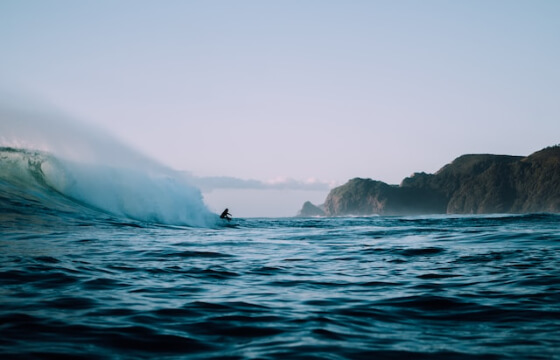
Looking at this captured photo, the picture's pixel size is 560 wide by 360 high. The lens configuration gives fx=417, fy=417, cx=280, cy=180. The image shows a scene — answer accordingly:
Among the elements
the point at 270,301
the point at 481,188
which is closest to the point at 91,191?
the point at 270,301

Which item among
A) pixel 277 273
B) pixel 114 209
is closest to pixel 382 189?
pixel 114 209

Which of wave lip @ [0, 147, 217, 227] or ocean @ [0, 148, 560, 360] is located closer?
ocean @ [0, 148, 560, 360]

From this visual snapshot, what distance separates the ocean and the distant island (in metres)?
143

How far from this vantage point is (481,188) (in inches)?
6147

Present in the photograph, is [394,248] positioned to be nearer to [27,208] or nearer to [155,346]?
[155,346]

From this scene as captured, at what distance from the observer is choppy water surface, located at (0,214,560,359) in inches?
133

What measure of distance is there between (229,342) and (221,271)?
4022 mm

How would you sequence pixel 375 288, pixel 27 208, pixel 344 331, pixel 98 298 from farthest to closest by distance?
1. pixel 27 208
2. pixel 375 288
3. pixel 98 298
4. pixel 344 331

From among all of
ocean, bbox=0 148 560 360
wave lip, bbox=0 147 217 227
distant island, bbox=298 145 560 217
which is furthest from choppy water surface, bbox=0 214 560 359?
distant island, bbox=298 145 560 217

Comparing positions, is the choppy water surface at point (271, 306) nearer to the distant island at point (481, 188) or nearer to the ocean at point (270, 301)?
the ocean at point (270, 301)

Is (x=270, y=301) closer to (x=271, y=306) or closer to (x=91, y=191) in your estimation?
(x=271, y=306)

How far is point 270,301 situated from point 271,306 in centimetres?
28

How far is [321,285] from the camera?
6340 millimetres

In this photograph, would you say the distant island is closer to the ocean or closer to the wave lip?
the wave lip
